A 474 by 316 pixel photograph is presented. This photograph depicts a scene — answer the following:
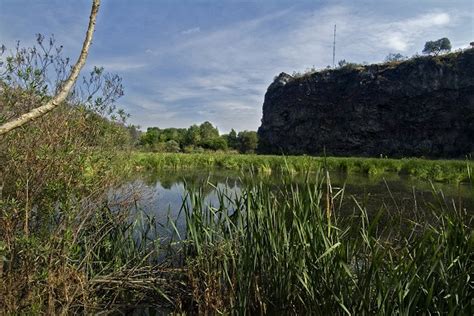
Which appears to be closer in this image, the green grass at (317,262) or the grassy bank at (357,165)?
the green grass at (317,262)

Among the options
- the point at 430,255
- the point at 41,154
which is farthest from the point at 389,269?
the point at 41,154

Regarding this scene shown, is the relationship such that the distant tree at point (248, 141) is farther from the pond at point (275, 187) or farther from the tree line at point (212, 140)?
the pond at point (275, 187)

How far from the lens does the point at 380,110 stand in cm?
4878

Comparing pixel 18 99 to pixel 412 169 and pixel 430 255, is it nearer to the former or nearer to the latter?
pixel 430 255

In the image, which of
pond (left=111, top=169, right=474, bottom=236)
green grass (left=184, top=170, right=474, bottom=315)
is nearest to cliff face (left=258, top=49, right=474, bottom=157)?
pond (left=111, top=169, right=474, bottom=236)

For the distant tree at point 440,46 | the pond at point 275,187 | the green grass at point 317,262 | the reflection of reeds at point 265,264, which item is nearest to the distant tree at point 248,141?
the distant tree at point 440,46

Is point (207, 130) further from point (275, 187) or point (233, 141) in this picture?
point (275, 187)

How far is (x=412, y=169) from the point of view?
67.6 ft

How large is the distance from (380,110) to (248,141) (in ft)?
104

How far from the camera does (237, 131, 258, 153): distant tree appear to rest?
74562 mm

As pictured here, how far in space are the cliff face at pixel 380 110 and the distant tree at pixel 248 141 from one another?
12571 mm

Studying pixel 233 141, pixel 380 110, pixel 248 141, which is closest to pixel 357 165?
pixel 380 110

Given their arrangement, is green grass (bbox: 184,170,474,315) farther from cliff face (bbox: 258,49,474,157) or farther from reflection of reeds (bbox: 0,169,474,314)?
cliff face (bbox: 258,49,474,157)

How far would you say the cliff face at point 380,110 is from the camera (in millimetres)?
43219
